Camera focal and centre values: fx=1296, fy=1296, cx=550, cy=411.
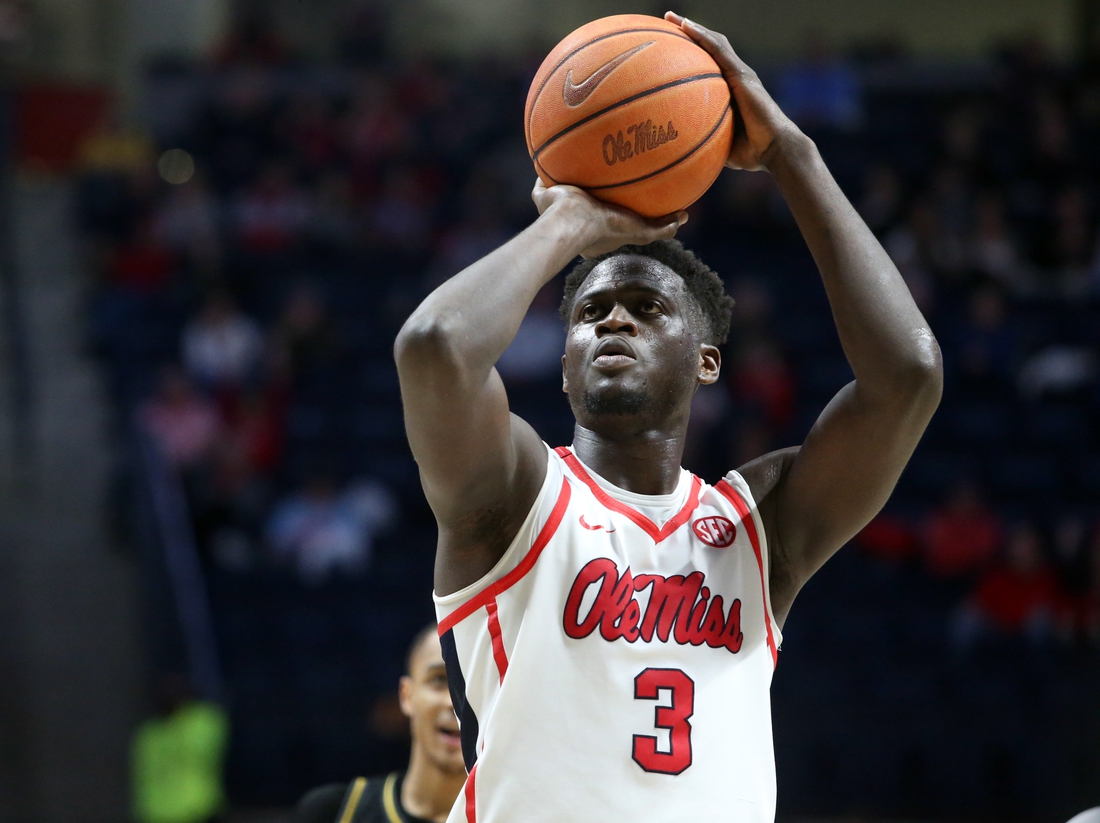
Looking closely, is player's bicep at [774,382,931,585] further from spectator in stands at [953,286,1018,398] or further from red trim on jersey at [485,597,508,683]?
spectator in stands at [953,286,1018,398]

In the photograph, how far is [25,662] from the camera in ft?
31.6

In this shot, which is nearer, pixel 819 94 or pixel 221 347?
pixel 221 347

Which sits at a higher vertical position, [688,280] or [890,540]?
[688,280]

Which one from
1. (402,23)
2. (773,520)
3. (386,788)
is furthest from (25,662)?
(402,23)

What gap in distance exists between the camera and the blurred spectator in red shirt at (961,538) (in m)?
9.47

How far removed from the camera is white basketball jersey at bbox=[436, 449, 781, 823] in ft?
8.29

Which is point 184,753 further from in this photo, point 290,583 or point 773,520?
point 773,520

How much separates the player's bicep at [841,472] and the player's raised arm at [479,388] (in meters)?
0.61

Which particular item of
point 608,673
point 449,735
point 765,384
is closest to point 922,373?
point 608,673

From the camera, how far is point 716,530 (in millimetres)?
2869

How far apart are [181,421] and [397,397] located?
178 centimetres

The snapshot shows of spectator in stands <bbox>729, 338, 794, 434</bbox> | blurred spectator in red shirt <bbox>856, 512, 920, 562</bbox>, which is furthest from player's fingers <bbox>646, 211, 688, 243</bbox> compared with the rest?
spectator in stands <bbox>729, 338, 794, 434</bbox>

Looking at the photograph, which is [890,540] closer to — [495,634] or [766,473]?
[766,473]

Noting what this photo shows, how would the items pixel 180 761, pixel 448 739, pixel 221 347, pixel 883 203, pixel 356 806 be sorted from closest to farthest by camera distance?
pixel 448 739 → pixel 356 806 → pixel 180 761 → pixel 221 347 → pixel 883 203
